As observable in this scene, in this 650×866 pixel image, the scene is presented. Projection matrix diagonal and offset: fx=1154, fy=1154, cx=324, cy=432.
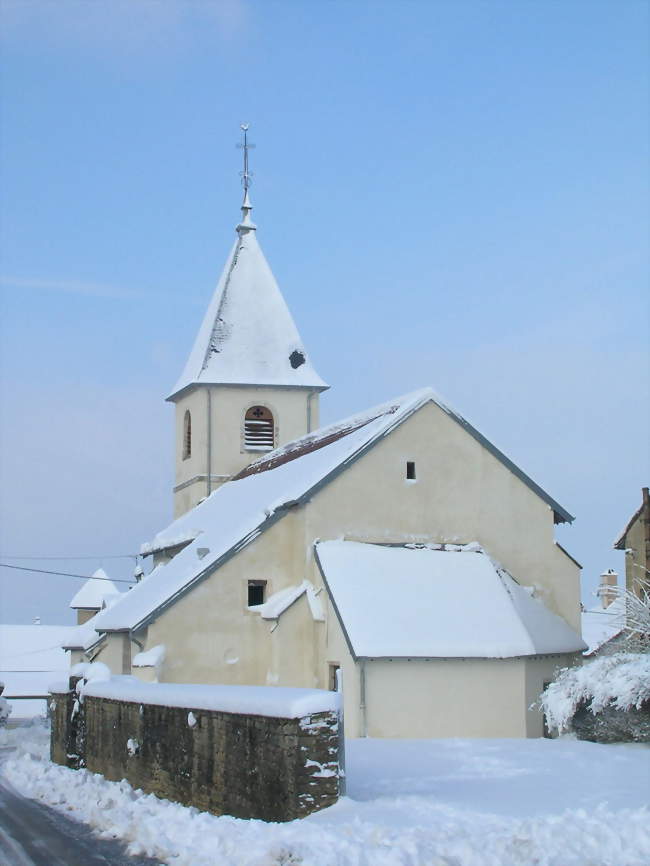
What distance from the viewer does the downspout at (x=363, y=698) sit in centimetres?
2323

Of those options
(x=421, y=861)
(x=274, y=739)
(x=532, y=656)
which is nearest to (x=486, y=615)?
(x=532, y=656)

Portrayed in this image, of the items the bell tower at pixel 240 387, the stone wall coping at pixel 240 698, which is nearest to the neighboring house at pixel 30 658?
the bell tower at pixel 240 387

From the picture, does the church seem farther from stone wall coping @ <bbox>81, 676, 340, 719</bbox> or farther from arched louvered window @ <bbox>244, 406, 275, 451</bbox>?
arched louvered window @ <bbox>244, 406, 275, 451</bbox>

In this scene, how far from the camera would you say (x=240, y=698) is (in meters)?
13.2

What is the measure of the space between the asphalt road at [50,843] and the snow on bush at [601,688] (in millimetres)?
9666

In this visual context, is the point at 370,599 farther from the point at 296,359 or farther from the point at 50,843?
the point at 296,359

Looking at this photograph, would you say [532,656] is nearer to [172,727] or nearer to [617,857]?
[172,727]

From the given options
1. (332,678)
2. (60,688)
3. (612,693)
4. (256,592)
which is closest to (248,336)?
(256,592)

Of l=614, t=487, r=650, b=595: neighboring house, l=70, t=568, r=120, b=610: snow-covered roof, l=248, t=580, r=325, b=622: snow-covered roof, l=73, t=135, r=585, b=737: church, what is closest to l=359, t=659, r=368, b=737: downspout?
l=73, t=135, r=585, b=737: church

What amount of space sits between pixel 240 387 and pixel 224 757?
88.9 ft

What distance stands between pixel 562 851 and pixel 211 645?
645 inches

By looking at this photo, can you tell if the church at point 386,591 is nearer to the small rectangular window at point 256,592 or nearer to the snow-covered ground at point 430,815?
the small rectangular window at point 256,592

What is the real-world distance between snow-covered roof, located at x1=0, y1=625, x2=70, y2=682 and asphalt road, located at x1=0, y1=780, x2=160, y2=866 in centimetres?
5563

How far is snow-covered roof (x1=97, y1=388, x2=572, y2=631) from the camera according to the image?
2647cm
